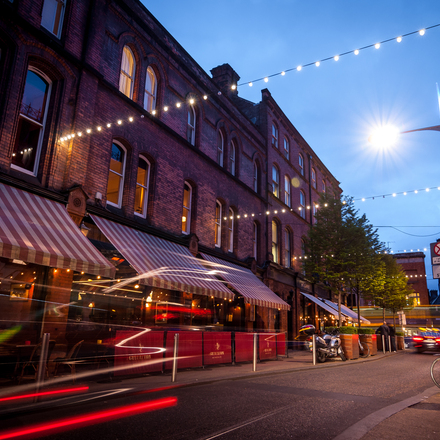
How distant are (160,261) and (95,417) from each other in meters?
6.64

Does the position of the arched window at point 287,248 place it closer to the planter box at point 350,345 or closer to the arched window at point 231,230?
the arched window at point 231,230

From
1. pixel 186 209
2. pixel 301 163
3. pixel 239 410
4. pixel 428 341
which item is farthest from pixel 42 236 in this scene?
pixel 301 163

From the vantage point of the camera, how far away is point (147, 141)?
13531 millimetres

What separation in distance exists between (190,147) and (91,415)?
11928 mm

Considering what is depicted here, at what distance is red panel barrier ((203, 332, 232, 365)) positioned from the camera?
37.0 feet

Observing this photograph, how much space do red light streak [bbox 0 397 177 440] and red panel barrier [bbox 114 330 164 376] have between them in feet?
8.75

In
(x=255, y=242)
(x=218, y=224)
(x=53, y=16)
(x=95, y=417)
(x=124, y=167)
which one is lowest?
(x=95, y=417)

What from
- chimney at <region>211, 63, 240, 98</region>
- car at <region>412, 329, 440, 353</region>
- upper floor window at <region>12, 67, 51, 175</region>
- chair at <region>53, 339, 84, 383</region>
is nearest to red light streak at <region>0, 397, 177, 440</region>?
chair at <region>53, 339, 84, 383</region>

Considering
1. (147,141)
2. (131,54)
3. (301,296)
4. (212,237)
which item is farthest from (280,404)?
(301,296)

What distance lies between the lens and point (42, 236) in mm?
8164

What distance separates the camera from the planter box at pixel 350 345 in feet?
52.2

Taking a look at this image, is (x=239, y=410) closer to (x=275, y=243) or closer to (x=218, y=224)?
(x=218, y=224)

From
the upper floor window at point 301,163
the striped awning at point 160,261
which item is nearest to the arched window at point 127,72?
the striped awning at point 160,261

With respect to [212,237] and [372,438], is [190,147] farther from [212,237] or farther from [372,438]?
[372,438]
